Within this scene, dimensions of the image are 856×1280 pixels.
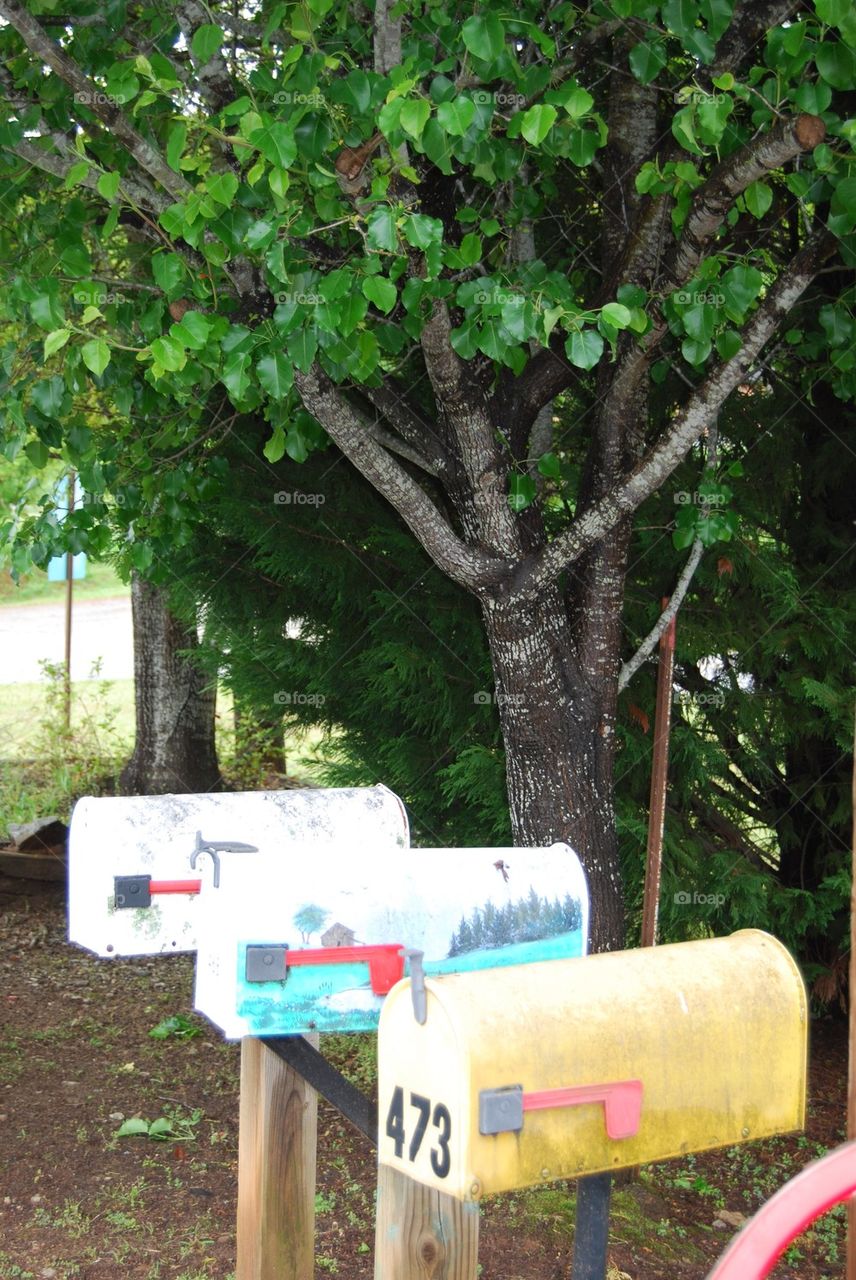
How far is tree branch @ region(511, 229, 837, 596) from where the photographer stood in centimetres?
302

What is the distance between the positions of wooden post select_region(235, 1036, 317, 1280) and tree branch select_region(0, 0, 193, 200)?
1802 mm

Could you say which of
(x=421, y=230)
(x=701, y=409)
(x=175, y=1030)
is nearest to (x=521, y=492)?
(x=701, y=409)

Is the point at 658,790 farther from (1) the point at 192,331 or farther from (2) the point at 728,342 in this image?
(1) the point at 192,331

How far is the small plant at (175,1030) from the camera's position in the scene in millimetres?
4465

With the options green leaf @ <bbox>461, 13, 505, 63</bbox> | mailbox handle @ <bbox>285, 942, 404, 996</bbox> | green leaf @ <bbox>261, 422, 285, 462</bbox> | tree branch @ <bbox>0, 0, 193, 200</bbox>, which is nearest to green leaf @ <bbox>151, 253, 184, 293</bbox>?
tree branch @ <bbox>0, 0, 193, 200</bbox>

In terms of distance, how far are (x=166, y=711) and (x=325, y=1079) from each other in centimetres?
504

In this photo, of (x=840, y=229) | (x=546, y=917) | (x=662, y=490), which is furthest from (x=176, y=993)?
(x=840, y=229)

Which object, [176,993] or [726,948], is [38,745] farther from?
[726,948]

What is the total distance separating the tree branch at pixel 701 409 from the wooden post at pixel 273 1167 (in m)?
1.55

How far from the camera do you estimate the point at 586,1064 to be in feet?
4.58

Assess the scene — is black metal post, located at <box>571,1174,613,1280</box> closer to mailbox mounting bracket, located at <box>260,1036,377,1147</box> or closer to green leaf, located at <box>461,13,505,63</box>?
mailbox mounting bracket, located at <box>260,1036,377,1147</box>

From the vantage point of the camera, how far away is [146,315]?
2.96 metres

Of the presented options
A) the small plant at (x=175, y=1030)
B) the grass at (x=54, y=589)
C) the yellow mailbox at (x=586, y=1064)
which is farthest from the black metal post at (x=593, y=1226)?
the grass at (x=54, y=589)

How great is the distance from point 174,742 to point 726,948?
17.9 ft
